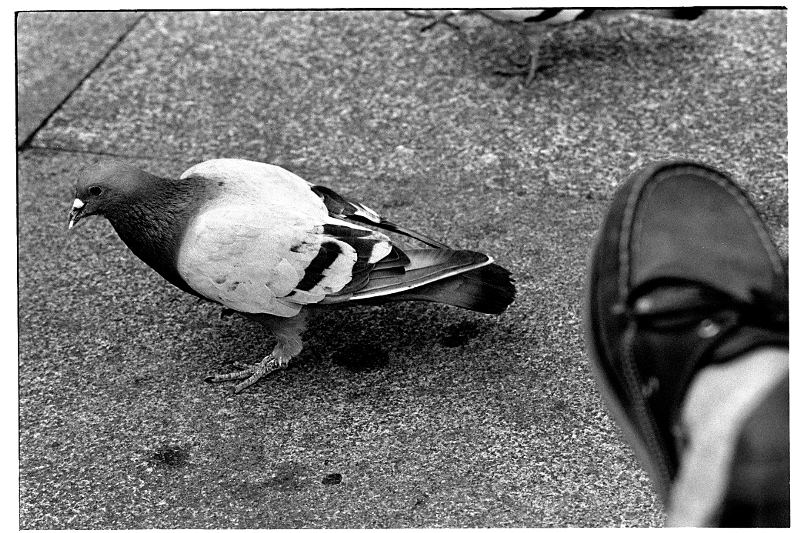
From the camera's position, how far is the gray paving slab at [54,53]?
4.89 m

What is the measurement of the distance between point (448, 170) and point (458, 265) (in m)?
1.19

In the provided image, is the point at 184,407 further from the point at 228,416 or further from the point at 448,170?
the point at 448,170

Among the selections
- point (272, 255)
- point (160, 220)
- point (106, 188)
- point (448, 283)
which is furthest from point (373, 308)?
point (106, 188)

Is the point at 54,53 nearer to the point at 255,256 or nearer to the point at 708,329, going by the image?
the point at 255,256

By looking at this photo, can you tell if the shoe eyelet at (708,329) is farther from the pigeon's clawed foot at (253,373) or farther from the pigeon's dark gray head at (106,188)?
the pigeon's dark gray head at (106,188)

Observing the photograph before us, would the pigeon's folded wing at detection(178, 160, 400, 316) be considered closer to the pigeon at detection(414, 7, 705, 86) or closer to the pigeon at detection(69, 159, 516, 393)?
the pigeon at detection(69, 159, 516, 393)

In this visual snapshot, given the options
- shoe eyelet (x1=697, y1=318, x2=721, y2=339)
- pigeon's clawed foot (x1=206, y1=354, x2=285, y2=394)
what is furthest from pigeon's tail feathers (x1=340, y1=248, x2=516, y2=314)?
shoe eyelet (x1=697, y1=318, x2=721, y2=339)

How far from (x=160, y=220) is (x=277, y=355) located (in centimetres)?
63

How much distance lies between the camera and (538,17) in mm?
4715

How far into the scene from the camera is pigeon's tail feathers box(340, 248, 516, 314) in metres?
3.29

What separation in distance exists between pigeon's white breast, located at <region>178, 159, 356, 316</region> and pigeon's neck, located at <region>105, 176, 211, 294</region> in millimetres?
40

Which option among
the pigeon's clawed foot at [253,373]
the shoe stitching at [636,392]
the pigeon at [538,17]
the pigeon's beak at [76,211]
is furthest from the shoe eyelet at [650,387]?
the pigeon at [538,17]

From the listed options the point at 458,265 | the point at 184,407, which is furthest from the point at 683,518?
the point at 184,407

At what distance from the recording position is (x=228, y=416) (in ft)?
10.8
